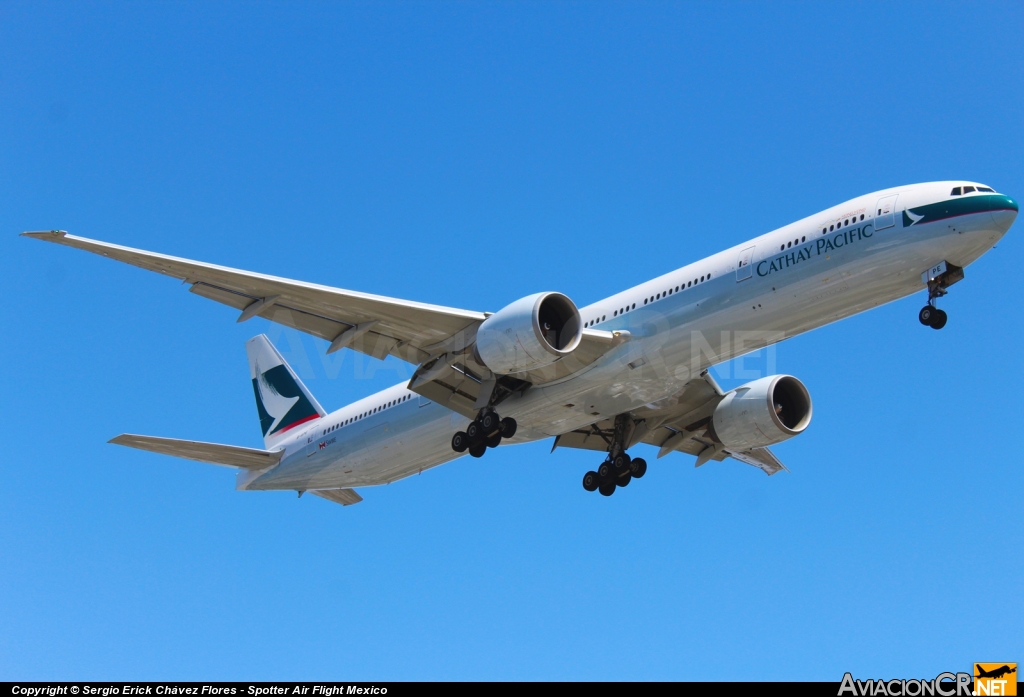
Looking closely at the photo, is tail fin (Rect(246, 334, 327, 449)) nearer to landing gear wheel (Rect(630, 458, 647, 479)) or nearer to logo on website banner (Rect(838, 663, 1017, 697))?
landing gear wheel (Rect(630, 458, 647, 479))

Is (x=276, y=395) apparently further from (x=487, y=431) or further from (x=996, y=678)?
(x=996, y=678)

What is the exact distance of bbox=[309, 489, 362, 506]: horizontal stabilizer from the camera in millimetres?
32631

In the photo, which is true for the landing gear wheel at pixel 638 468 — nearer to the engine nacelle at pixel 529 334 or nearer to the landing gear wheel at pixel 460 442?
the landing gear wheel at pixel 460 442

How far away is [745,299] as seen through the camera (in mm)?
23000

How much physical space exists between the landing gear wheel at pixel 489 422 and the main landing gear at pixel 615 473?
16.6 ft

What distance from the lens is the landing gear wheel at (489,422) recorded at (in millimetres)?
25688

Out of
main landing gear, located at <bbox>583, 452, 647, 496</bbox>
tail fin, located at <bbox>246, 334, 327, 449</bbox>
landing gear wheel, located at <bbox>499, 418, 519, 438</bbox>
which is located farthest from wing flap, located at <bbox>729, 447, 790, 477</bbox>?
tail fin, located at <bbox>246, 334, 327, 449</bbox>

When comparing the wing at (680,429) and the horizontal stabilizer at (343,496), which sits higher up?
the horizontal stabilizer at (343,496)

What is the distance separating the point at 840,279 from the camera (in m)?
22.2

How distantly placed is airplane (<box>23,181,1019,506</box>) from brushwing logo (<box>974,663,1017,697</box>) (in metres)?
6.81

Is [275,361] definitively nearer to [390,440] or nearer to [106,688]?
[390,440]

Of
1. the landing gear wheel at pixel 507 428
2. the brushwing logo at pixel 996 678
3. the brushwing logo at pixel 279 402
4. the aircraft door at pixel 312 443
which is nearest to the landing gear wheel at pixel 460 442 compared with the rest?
the landing gear wheel at pixel 507 428

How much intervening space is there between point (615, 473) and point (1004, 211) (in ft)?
Result: 40.6

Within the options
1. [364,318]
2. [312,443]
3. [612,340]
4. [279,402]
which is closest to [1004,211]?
[612,340]
